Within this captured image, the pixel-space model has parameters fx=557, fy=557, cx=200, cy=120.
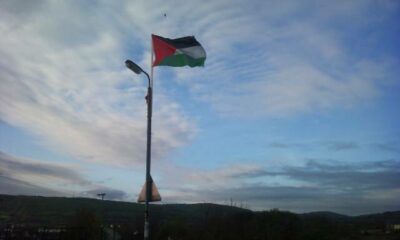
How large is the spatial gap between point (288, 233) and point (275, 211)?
1414 centimetres

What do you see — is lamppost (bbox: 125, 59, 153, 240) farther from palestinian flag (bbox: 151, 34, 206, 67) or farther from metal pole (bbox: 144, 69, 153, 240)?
palestinian flag (bbox: 151, 34, 206, 67)

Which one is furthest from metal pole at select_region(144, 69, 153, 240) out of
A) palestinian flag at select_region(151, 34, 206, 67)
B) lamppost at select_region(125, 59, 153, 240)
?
palestinian flag at select_region(151, 34, 206, 67)

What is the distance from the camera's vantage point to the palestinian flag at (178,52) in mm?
15541

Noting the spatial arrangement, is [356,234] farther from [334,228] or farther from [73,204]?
[73,204]

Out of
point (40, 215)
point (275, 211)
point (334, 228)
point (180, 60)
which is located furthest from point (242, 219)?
point (180, 60)

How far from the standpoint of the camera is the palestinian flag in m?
15.5

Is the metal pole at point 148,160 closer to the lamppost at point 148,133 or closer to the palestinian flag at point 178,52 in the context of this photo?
the lamppost at point 148,133

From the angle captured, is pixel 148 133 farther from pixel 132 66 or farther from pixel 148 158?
pixel 132 66

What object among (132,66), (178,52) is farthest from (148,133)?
(178,52)

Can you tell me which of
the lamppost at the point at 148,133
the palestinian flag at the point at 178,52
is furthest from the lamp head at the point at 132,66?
the palestinian flag at the point at 178,52

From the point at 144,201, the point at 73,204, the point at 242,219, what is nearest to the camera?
the point at 144,201

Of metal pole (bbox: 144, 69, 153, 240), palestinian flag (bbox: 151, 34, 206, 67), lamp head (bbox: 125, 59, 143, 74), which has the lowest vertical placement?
metal pole (bbox: 144, 69, 153, 240)

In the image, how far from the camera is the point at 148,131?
1457 centimetres

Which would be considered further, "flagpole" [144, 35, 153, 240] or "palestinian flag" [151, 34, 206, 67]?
"palestinian flag" [151, 34, 206, 67]
